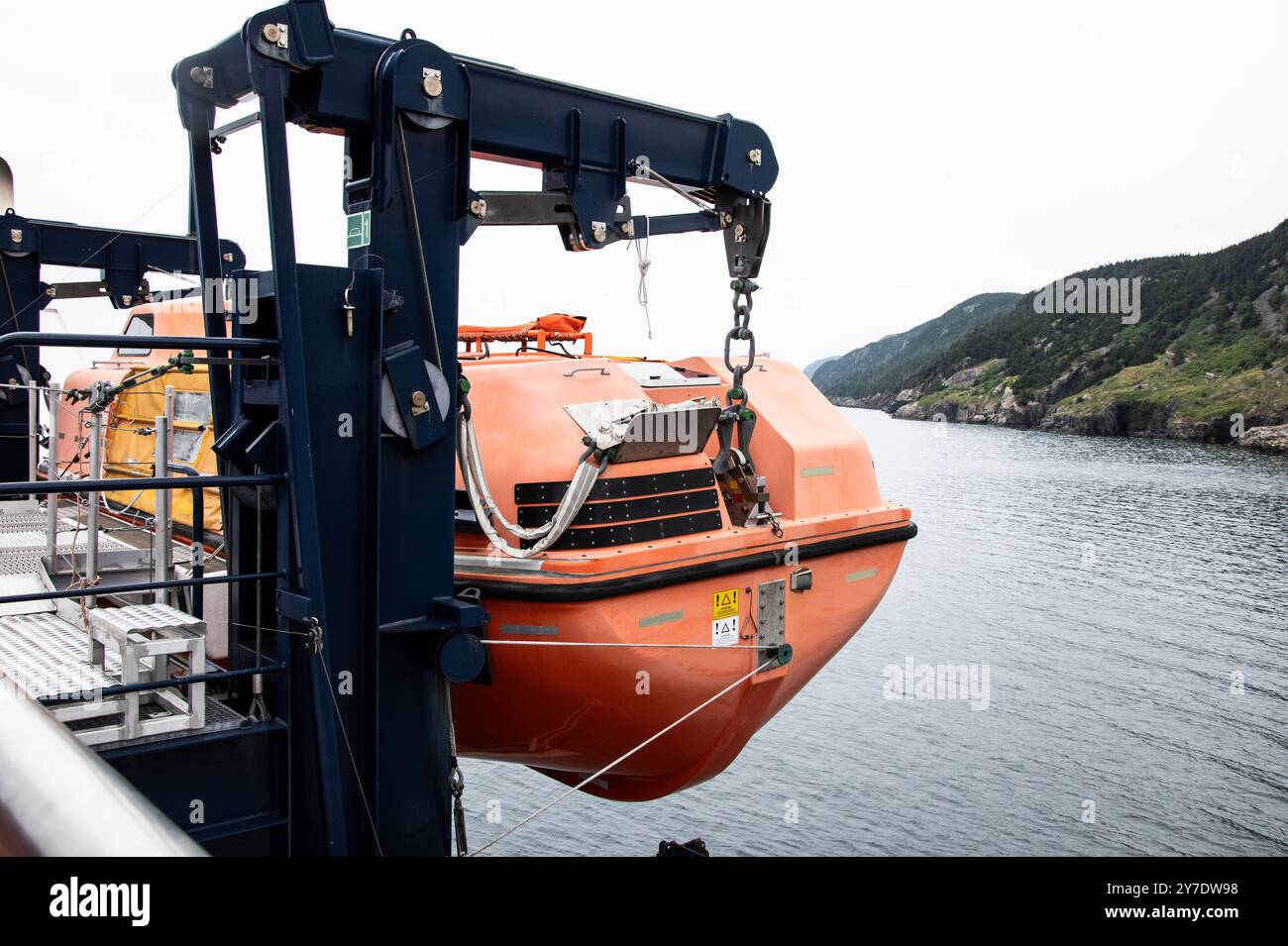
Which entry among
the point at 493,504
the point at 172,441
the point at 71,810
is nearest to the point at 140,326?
the point at 172,441

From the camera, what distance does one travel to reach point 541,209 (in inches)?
194

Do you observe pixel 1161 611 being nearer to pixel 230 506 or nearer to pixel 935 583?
pixel 935 583

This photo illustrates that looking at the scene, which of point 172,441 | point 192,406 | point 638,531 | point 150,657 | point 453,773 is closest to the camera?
point 150,657

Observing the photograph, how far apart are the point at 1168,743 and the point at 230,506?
1720 centimetres

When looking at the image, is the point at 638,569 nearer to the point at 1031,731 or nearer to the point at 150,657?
the point at 150,657

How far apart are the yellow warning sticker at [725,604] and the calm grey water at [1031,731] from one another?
29.6ft

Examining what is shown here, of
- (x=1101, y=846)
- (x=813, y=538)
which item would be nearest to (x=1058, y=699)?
(x=1101, y=846)

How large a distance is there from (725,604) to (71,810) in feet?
14.4

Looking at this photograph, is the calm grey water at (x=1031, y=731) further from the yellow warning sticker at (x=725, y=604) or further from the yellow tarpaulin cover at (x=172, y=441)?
the yellow warning sticker at (x=725, y=604)

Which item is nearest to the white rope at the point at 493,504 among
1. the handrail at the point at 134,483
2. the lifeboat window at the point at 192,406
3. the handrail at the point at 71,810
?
the handrail at the point at 134,483

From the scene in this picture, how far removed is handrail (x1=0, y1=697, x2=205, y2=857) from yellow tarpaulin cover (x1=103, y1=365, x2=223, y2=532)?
168 inches

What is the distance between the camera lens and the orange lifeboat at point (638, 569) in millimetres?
4633

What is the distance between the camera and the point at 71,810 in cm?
81

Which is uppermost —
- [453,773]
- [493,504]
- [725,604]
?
[493,504]
